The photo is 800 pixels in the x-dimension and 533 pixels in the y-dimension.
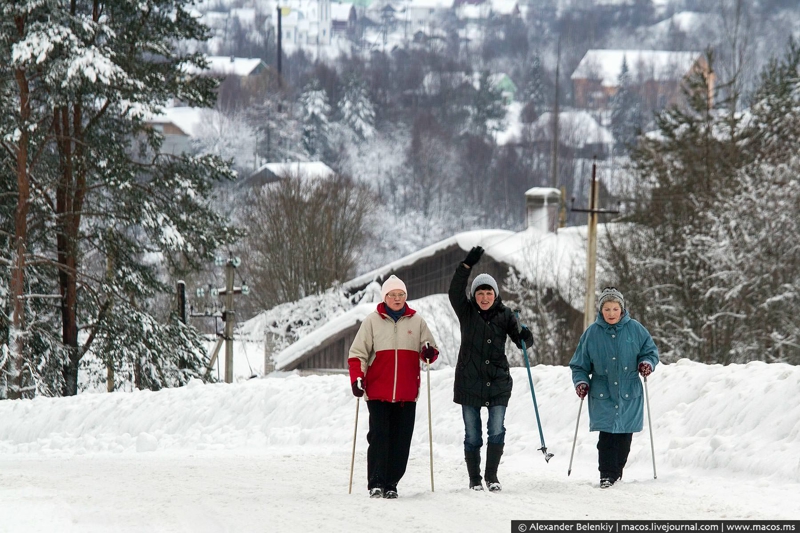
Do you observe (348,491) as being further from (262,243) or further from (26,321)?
(262,243)

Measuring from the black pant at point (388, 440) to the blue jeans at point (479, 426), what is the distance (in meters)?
0.41

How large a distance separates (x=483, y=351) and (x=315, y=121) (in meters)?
139

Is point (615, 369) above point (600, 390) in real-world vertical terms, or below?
above

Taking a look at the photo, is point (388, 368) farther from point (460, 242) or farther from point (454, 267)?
point (460, 242)

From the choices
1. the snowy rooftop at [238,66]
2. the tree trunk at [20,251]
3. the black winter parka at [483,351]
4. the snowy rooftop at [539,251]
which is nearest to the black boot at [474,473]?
the black winter parka at [483,351]

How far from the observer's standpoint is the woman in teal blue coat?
870 centimetres

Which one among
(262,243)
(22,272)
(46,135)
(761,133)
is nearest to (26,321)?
(22,272)

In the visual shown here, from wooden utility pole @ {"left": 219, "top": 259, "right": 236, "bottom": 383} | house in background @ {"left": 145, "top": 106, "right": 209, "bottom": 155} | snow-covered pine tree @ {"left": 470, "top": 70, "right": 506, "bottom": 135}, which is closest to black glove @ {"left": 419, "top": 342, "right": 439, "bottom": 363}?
→ wooden utility pole @ {"left": 219, "top": 259, "right": 236, "bottom": 383}

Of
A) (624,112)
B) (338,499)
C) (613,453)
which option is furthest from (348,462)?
(624,112)

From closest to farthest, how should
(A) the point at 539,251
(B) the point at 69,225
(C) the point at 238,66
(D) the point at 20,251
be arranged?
1. (D) the point at 20,251
2. (B) the point at 69,225
3. (A) the point at 539,251
4. (C) the point at 238,66

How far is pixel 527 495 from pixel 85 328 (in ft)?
54.5

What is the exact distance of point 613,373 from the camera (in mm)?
8727

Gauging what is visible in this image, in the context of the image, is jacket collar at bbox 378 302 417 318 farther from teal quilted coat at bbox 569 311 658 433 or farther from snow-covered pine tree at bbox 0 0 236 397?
snow-covered pine tree at bbox 0 0 236 397

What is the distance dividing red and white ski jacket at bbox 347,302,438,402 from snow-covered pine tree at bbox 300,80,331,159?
13496cm
